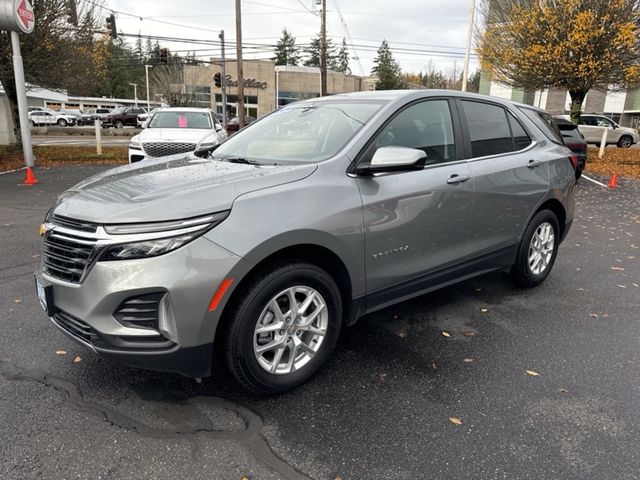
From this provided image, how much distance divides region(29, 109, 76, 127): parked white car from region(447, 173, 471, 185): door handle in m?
47.2

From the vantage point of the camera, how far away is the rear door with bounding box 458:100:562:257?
3.97 metres

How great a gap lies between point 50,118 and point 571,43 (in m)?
43.5

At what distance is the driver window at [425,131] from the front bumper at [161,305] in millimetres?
1523

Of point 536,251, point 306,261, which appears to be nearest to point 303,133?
point 306,261

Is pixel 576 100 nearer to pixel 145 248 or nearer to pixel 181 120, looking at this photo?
pixel 181 120

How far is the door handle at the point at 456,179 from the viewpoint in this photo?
3.65 meters

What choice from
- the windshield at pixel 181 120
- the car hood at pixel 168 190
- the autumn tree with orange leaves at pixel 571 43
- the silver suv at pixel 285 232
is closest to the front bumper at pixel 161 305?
the silver suv at pixel 285 232

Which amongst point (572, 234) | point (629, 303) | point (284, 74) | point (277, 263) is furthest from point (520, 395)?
point (284, 74)

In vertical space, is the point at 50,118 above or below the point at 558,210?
below

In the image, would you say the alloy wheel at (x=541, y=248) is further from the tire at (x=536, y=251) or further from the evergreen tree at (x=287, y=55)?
the evergreen tree at (x=287, y=55)

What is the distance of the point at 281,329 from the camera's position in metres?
2.88

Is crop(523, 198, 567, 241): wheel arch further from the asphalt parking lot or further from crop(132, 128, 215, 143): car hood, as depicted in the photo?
crop(132, 128, 215, 143): car hood

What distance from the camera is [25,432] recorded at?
8.45 feet

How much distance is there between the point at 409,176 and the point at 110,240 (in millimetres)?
1964
